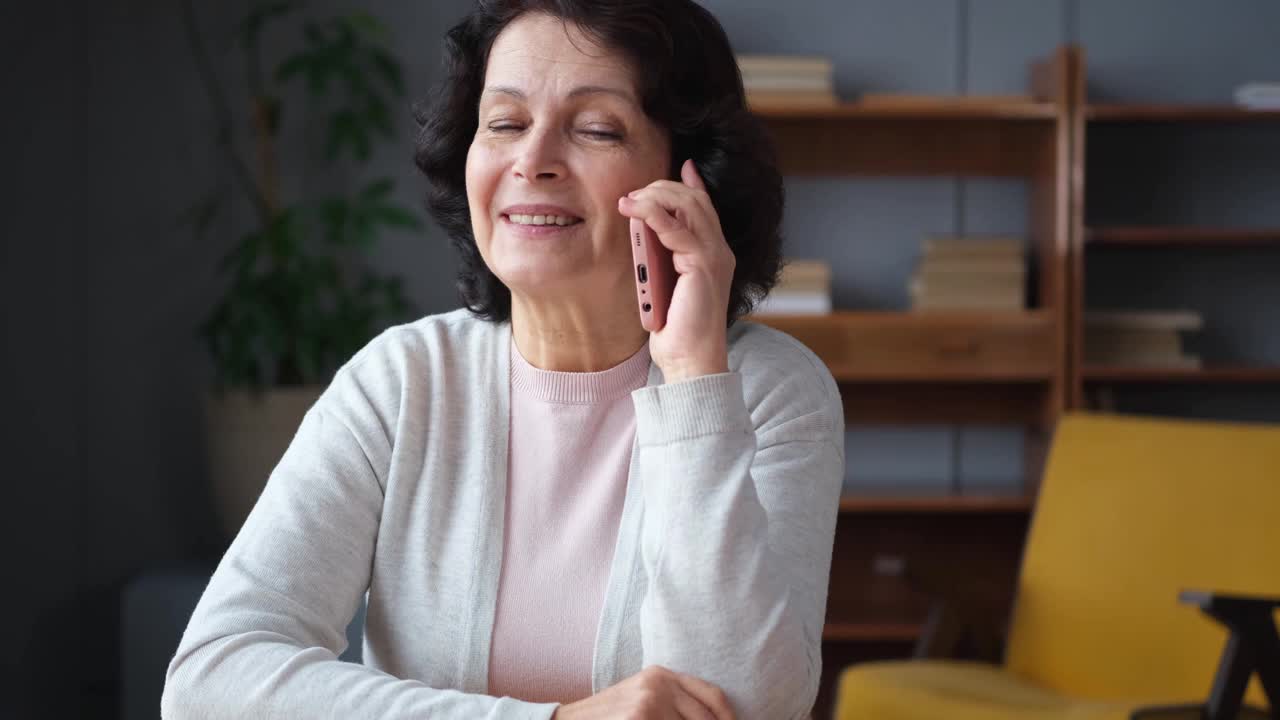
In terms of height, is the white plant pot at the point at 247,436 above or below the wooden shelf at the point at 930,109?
below

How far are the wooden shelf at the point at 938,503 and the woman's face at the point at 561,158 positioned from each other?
2.51 meters

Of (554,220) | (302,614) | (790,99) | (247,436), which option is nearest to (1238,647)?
(554,220)

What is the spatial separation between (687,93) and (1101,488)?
6.05ft

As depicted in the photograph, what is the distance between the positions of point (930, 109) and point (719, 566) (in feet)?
9.14

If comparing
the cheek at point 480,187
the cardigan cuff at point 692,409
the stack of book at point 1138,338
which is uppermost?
the cheek at point 480,187

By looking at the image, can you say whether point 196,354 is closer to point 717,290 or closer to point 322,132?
point 322,132

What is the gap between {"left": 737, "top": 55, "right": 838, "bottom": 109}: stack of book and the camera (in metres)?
3.68

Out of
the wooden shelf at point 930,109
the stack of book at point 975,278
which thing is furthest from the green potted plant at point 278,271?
the stack of book at point 975,278

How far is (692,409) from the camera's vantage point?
1.18 meters

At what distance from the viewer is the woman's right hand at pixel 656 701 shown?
1107 mm

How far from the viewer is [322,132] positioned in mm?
3941

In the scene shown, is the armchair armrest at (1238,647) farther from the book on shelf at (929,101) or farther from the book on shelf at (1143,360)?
the book on shelf at (929,101)

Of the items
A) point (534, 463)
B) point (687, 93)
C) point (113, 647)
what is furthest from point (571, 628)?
point (113, 647)

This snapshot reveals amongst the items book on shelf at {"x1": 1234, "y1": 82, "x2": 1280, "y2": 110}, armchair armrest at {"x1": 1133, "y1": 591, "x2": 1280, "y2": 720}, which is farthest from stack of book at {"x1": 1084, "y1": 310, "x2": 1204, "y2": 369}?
armchair armrest at {"x1": 1133, "y1": 591, "x2": 1280, "y2": 720}
